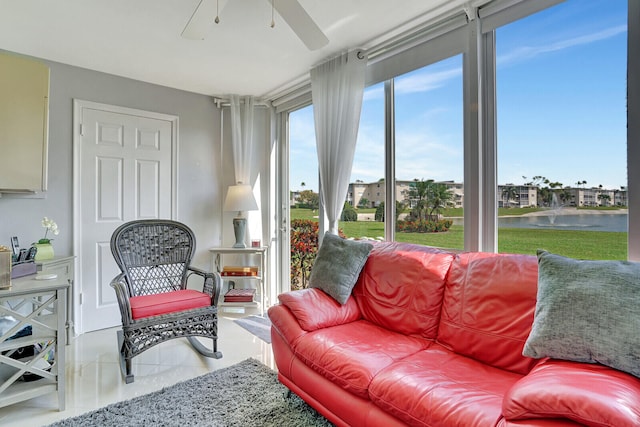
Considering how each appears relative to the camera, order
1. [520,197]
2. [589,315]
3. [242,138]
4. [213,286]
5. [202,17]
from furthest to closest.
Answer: [242,138], [213,286], [520,197], [202,17], [589,315]

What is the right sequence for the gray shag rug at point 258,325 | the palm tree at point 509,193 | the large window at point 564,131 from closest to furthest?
the large window at point 564,131, the palm tree at point 509,193, the gray shag rug at point 258,325

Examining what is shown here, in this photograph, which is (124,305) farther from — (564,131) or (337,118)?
(564,131)

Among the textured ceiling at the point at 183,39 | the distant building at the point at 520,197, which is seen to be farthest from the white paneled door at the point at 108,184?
the distant building at the point at 520,197

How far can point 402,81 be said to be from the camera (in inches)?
104

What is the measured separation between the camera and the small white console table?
1.81 m

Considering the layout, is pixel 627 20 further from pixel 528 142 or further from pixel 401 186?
pixel 401 186

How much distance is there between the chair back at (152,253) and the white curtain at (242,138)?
110 centimetres

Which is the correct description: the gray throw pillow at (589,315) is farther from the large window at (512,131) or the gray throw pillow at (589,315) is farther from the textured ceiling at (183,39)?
the textured ceiling at (183,39)

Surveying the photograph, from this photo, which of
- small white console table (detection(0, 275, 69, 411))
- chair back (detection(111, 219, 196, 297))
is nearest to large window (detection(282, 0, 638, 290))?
chair back (detection(111, 219, 196, 297))

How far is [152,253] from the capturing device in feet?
9.57

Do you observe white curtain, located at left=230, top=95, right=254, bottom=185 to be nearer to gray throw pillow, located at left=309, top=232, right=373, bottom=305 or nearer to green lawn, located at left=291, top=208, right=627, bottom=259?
gray throw pillow, located at left=309, top=232, right=373, bottom=305

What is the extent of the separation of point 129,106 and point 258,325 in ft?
8.43

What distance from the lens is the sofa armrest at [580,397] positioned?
0.91 meters

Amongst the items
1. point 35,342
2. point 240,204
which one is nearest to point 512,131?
point 240,204
